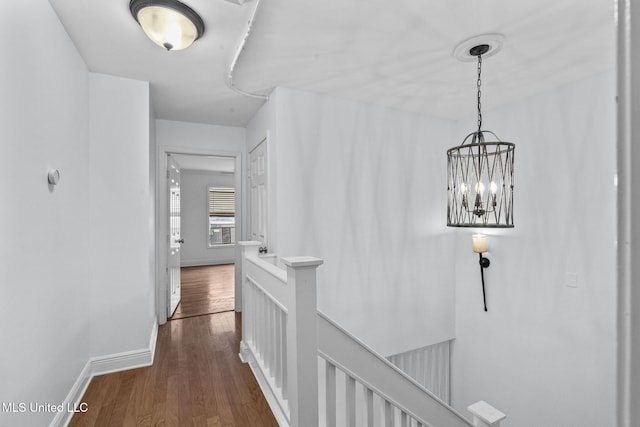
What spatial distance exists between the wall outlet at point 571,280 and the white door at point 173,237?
382cm

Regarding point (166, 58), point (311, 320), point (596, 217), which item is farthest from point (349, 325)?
point (166, 58)

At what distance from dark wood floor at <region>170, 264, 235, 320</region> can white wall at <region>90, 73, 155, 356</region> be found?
1.21 m

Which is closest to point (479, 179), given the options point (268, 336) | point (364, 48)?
point (364, 48)

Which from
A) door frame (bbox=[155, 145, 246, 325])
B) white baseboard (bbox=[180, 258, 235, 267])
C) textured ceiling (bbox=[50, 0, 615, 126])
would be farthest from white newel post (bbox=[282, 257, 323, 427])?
white baseboard (bbox=[180, 258, 235, 267])

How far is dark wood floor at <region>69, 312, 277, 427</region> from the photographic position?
1.90m

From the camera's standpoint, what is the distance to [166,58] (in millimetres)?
2211

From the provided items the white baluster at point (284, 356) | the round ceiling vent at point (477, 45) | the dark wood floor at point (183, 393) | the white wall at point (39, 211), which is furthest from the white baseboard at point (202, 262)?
the round ceiling vent at point (477, 45)

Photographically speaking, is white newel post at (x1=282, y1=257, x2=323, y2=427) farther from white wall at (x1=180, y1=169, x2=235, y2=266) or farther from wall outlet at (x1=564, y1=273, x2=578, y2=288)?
white wall at (x1=180, y1=169, x2=235, y2=266)

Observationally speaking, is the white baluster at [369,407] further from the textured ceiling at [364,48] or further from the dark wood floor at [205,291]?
the dark wood floor at [205,291]

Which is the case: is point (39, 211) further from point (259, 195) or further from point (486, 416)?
point (486, 416)

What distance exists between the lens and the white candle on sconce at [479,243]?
2998 mm

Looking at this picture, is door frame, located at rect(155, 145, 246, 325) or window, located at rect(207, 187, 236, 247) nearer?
door frame, located at rect(155, 145, 246, 325)

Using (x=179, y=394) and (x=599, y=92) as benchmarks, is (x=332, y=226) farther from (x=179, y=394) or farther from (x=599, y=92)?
(x=599, y=92)

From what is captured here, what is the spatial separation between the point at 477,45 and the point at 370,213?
5.05 ft
